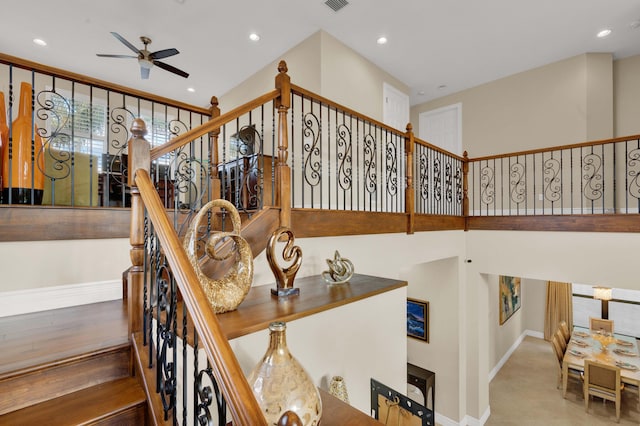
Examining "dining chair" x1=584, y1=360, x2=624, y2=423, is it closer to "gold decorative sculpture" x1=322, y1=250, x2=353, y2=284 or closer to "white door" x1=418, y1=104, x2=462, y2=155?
"white door" x1=418, y1=104, x2=462, y2=155

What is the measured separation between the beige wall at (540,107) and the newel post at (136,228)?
624 centimetres

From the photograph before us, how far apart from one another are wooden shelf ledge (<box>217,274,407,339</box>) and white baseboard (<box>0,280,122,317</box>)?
1258 mm

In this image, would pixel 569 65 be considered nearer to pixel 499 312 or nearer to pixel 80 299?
pixel 499 312

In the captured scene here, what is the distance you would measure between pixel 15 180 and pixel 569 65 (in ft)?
24.6

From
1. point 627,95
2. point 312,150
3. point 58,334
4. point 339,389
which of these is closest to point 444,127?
point 627,95

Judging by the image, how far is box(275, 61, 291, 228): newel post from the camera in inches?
81.4

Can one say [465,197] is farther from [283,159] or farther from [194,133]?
[194,133]

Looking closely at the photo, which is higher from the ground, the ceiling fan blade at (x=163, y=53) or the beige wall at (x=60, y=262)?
the ceiling fan blade at (x=163, y=53)

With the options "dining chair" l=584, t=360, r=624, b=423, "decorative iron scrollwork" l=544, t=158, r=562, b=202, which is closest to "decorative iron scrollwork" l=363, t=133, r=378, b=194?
"decorative iron scrollwork" l=544, t=158, r=562, b=202

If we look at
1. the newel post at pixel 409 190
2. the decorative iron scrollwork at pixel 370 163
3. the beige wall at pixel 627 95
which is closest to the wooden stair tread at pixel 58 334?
the decorative iron scrollwork at pixel 370 163

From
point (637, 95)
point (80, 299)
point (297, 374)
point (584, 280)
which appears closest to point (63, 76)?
point (80, 299)

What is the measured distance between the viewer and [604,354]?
5.63 meters

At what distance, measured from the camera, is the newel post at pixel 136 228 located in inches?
57.2

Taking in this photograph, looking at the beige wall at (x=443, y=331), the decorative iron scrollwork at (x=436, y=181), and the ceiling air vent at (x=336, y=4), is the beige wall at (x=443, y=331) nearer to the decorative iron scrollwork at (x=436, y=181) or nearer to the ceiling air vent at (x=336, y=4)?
the decorative iron scrollwork at (x=436, y=181)
